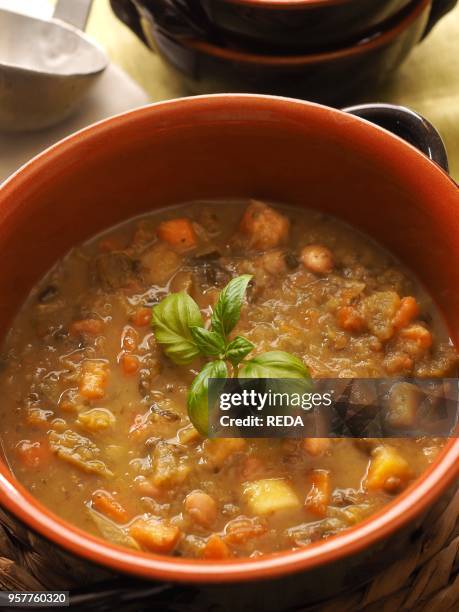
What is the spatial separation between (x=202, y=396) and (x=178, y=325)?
286 millimetres

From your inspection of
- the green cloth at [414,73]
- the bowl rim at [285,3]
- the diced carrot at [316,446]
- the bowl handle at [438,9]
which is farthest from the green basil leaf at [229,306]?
the bowl handle at [438,9]

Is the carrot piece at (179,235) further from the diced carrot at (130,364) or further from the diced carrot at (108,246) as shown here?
the diced carrot at (130,364)

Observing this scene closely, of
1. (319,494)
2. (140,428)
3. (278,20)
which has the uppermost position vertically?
(278,20)

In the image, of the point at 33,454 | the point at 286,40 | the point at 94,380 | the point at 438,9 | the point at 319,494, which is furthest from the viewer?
the point at 438,9

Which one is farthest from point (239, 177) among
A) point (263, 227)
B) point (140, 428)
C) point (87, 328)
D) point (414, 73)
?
point (414, 73)

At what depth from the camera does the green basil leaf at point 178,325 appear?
106 inches

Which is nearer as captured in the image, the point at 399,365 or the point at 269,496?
the point at 269,496

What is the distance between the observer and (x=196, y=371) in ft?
9.14

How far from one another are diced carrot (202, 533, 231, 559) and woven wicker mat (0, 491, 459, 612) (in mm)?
195

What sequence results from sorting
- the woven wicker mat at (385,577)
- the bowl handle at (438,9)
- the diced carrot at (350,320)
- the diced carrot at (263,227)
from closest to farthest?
the woven wicker mat at (385,577) → the diced carrot at (350,320) → the diced carrot at (263,227) → the bowl handle at (438,9)

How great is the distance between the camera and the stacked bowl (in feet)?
10.5

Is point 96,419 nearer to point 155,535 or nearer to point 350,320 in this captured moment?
point 155,535

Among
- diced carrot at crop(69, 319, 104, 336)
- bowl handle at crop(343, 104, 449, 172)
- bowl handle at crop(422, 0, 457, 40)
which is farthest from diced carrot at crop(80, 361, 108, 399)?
bowl handle at crop(422, 0, 457, 40)

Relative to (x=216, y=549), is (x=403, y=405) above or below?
above
